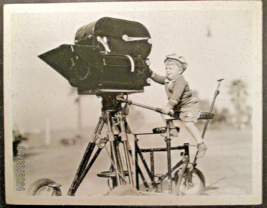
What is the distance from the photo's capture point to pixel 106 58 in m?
1.77

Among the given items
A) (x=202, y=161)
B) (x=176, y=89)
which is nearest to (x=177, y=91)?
(x=176, y=89)

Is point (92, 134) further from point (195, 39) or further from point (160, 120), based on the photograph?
point (195, 39)

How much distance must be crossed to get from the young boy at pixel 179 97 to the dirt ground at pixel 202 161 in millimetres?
51

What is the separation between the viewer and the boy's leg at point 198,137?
1827 millimetres

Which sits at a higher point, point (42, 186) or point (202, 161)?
point (202, 161)

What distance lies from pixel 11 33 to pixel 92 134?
2.96ft

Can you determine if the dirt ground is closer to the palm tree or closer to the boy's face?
the palm tree

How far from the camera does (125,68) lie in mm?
1810

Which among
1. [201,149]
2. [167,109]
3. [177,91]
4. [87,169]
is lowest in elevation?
[87,169]

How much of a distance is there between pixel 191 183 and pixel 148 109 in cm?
58

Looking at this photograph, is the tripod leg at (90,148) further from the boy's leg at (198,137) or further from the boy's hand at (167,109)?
the boy's leg at (198,137)

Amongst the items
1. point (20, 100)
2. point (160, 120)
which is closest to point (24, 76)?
point (20, 100)

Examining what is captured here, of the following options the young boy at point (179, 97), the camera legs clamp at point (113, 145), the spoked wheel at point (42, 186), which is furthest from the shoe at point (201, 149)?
the spoked wheel at point (42, 186)

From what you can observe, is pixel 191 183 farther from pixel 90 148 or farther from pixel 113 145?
pixel 90 148
